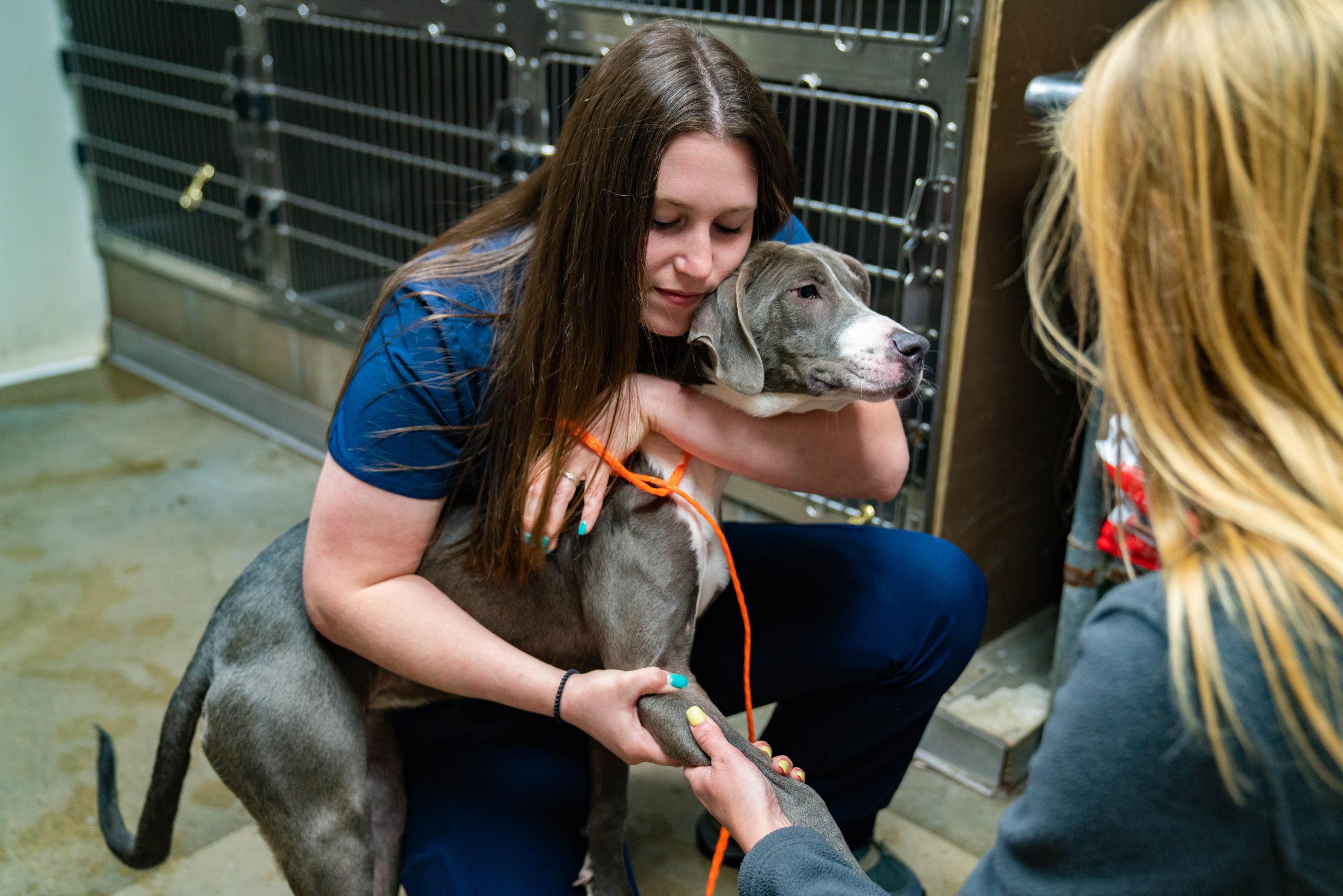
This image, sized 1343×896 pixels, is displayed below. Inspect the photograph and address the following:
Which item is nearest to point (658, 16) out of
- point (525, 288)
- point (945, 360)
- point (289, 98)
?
point (945, 360)

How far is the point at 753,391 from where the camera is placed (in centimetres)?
147

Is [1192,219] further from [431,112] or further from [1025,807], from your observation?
[431,112]

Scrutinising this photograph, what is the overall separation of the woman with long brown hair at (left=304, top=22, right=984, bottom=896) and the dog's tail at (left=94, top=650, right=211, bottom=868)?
8.7 inches

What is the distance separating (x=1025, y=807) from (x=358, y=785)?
0.94m

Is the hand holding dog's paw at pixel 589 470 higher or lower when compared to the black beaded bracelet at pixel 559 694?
higher

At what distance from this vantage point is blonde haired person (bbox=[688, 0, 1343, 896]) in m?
0.77

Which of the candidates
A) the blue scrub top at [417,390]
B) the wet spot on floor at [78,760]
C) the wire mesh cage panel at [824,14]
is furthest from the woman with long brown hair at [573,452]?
the wet spot on floor at [78,760]

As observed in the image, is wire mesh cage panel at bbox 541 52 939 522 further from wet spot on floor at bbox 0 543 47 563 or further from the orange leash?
wet spot on floor at bbox 0 543 47 563

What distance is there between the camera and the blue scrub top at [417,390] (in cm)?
143

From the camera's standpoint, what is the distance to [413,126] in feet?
10.0

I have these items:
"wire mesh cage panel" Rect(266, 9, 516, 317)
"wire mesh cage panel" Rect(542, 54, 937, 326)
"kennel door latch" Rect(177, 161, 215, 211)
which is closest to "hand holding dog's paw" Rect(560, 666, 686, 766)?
"wire mesh cage panel" Rect(542, 54, 937, 326)

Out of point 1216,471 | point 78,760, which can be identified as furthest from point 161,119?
point 1216,471

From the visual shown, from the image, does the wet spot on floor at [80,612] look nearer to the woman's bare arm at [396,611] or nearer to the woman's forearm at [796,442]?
the woman's bare arm at [396,611]

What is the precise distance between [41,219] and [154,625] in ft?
6.97
